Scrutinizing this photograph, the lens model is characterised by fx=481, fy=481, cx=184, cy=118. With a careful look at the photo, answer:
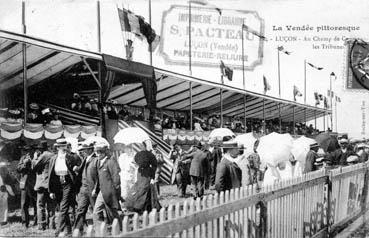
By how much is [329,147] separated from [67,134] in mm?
5781

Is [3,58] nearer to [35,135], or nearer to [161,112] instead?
[35,135]

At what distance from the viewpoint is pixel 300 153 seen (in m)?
→ 9.23

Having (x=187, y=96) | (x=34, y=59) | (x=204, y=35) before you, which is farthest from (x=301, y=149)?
(x=204, y=35)

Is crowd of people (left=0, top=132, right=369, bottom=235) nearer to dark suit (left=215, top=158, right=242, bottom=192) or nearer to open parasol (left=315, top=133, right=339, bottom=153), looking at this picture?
dark suit (left=215, top=158, right=242, bottom=192)

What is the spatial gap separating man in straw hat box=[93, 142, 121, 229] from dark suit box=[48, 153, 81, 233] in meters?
1.04

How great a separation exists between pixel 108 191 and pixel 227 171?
5.16 feet

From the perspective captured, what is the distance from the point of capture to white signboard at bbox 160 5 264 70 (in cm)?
1848

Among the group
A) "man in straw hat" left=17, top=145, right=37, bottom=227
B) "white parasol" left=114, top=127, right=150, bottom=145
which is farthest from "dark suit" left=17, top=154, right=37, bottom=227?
"white parasol" left=114, top=127, right=150, bottom=145

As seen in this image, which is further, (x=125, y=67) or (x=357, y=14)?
(x=125, y=67)

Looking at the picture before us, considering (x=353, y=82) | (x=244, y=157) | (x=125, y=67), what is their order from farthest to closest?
(x=353, y=82) < (x=125, y=67) < (x=244, y=157)

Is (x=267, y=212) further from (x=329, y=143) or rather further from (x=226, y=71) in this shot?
(x=226, y=71)

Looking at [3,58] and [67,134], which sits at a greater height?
[3,58]

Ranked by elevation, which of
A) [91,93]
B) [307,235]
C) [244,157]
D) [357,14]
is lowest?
[307,235]

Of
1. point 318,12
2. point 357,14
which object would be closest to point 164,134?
point 318,12
